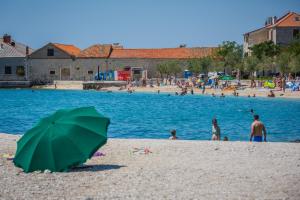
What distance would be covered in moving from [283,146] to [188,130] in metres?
14.4

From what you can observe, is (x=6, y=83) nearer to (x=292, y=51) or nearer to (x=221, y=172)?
(x=292, y=51)

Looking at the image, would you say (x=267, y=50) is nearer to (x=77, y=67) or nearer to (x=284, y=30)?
(x=284, y=30)

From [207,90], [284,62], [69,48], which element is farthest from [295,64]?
[69,48]

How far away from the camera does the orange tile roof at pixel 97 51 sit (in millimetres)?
76688

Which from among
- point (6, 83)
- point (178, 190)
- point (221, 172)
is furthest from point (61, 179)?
point (6, 83)

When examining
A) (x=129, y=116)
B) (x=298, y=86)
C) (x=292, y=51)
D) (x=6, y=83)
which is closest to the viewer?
(x=129, y=116)

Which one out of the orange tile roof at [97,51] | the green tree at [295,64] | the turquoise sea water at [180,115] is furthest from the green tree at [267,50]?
the orange tile roof at [97,51]

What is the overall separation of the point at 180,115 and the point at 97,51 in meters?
41.7

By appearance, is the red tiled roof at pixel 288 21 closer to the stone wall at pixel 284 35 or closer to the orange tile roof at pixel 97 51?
the stone wall at pixel 284 35

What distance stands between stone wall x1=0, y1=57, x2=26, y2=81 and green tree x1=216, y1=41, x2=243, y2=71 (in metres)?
27.5

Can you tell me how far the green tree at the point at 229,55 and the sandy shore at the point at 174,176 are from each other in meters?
54.6

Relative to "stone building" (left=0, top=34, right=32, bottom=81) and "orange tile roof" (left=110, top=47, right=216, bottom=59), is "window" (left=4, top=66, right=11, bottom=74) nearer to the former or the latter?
"stone building" (left=0, top=34, right=32, bottom=81)

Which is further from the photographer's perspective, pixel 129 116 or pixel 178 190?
pixel 129 116

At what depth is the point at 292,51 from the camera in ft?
190
